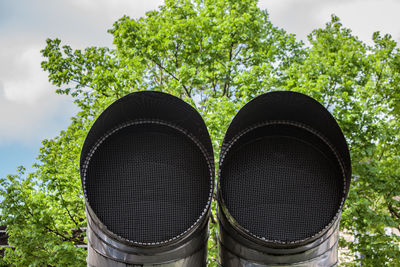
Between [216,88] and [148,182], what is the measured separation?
29.8 ft

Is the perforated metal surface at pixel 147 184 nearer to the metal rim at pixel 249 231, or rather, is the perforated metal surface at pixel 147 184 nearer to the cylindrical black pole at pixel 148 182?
the cylindrical black pole at pixel 148 182

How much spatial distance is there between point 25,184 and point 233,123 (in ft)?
29.5

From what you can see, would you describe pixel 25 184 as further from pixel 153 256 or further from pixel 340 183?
pixel 340 183

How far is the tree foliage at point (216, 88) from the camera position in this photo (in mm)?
8828

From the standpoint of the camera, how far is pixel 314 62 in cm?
1047

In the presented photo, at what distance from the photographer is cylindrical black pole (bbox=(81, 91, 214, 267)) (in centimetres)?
263

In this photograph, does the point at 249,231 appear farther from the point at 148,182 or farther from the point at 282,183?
the point at 148,182

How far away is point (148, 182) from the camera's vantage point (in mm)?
2729

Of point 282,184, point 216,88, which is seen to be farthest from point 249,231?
point 216,88

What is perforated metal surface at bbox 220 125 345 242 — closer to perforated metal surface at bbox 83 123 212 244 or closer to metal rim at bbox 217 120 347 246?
metal rim at bbox 217 120 347 246

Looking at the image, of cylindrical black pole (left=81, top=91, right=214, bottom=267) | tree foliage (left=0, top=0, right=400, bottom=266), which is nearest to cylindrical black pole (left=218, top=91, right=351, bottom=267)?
cylindrical black pole (left=81, top=91, right=214, bottom=267)

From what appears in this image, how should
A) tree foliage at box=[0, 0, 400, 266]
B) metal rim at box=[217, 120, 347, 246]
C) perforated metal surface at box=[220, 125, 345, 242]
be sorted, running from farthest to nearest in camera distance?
tree foliage at box=[0, 0, 400, 266]
perforated metal surface at box=[220, 125, 345, 242]
metal rim at box=[217, 120, 347, 246]

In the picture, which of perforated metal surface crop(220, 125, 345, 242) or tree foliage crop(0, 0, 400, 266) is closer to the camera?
perforated metal surface crop(220, 125, 345, 242)

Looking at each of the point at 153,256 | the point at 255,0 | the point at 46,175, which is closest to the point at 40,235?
the point at 46,175
